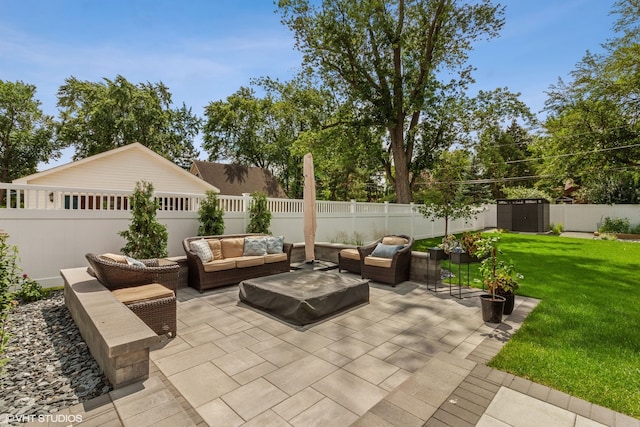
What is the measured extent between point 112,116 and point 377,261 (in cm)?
2356

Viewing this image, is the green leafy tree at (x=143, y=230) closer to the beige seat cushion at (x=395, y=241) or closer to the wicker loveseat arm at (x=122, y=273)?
the wicker loveseat arm at (x=122, y=273)

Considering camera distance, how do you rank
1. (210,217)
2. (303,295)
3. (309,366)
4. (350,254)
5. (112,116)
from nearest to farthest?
(309,366), (303,295), (350,254), (210,217), (112,116)

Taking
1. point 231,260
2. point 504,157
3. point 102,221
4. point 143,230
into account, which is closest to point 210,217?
point 143,230

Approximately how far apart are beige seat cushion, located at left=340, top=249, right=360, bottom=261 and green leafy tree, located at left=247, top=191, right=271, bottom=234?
236cm

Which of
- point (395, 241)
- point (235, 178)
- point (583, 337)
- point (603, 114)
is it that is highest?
point (603, 114)

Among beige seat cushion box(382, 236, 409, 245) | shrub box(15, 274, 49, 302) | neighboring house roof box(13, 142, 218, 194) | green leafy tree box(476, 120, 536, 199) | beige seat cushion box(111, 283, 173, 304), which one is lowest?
shrub box(15, 274, 49, 302)

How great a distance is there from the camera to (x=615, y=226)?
16812mm

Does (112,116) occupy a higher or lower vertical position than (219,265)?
higher

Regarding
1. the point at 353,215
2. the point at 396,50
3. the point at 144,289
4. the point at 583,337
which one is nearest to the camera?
the point at 583,337

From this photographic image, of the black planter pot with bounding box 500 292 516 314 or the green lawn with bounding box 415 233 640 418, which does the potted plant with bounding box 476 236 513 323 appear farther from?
the green lawn with bounding box 415 233 640 418

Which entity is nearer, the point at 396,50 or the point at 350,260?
the point at 350,260

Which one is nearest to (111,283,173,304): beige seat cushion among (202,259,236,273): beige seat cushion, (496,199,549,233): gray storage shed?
(202,259,236,273): beige seat cushion

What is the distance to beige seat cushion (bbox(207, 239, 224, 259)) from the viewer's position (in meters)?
6.12

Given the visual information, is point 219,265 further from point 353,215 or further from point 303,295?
point 353,215
